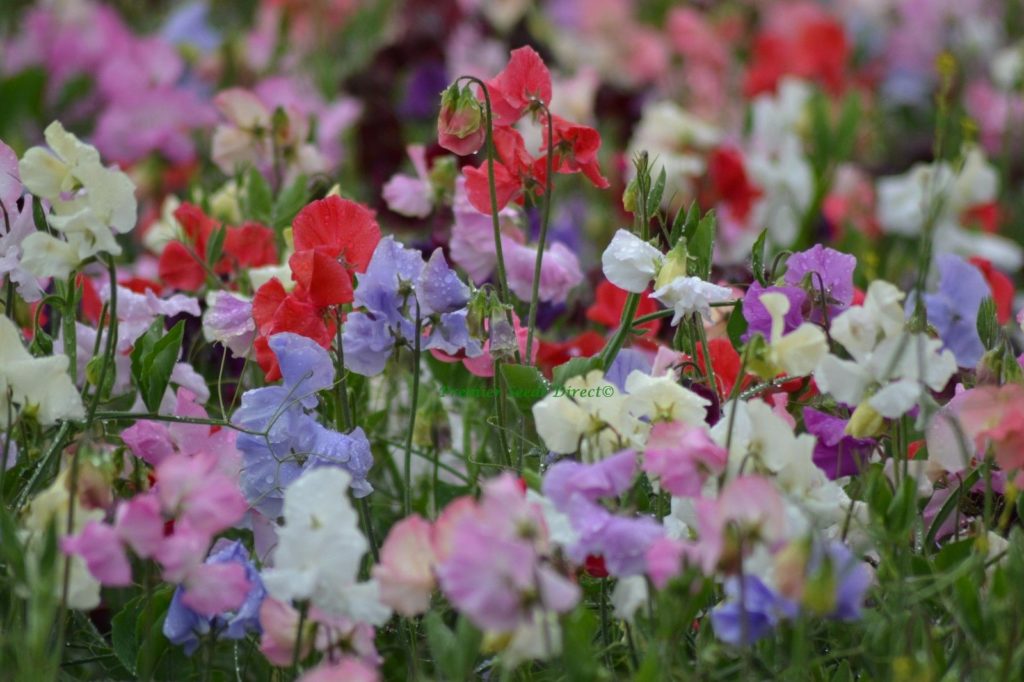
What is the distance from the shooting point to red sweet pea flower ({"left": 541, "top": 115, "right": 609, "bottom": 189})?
1.02 metres

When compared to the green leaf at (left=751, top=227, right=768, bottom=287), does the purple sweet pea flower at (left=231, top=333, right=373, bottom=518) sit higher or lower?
lower

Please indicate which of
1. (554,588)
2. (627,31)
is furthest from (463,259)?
(627,31)

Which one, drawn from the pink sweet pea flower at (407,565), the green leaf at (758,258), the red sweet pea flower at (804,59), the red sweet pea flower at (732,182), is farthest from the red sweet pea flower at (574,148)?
the red sweet pea flower at (804,59)

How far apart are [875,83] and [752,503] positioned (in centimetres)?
243

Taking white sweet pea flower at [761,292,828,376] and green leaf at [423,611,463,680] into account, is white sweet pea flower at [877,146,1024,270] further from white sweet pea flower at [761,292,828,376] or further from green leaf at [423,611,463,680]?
green leaf at [423,611,463,680]

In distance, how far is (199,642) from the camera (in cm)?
90

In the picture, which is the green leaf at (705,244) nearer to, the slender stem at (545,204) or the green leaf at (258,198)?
the slender stem at (545,204)

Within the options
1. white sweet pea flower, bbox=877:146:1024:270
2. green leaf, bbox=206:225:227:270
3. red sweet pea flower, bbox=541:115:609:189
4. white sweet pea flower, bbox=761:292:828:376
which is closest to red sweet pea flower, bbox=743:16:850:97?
white sweet pea flower, bbox=877:146:1024:270

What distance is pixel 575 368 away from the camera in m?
0.96

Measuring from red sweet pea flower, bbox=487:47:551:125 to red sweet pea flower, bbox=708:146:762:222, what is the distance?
1.06 meters

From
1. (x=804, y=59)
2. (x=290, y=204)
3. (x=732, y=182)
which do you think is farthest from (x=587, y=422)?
(x=804, y=59)

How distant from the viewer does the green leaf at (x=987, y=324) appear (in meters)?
1.05

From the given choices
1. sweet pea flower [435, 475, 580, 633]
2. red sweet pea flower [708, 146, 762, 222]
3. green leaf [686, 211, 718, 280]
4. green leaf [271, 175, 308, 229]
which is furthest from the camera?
red sweet pea flower [708, 146, 762, 222]

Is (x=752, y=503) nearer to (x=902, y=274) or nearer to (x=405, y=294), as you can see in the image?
(x=405, y=294)
